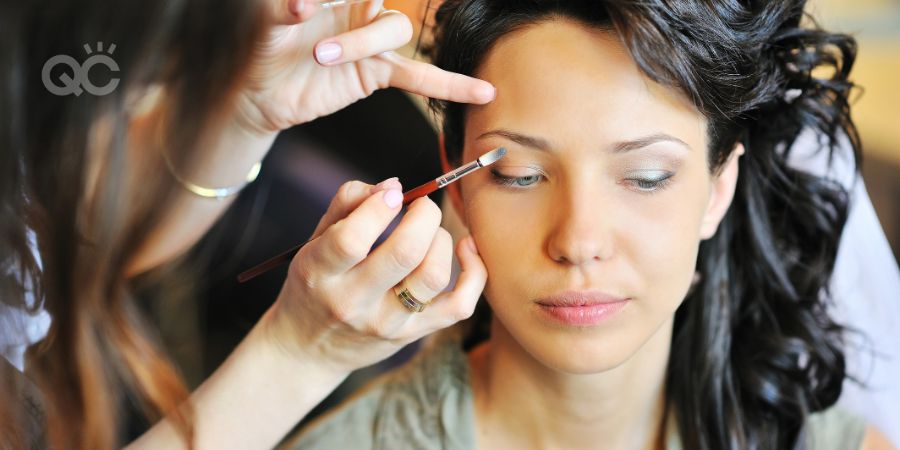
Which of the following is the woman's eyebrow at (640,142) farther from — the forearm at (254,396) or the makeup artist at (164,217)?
the forearm at (254,396)

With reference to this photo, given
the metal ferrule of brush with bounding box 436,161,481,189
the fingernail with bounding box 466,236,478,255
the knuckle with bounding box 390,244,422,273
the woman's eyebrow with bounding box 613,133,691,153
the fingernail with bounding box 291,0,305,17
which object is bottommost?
the fingernail with bounding box 466,236,478,255

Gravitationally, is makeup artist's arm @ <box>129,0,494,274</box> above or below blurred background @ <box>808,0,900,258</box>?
above

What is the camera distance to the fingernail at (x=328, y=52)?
1177 millimetres

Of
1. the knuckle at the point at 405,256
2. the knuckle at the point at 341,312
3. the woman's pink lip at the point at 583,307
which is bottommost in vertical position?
the woman's pink lip at the point at 583,307

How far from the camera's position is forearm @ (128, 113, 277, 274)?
1432mm

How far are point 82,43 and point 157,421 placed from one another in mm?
560

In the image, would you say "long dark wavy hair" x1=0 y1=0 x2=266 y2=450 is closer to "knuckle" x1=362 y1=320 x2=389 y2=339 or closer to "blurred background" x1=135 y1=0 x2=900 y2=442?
"knuckle" x1=362 y1=320 x2=389 y2=339

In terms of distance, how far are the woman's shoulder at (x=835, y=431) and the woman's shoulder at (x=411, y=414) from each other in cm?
58

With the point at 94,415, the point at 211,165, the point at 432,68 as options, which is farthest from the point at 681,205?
the point at 94,415

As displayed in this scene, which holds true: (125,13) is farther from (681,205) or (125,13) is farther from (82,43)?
(681,205)

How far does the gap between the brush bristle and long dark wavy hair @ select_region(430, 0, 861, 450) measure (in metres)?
0.17

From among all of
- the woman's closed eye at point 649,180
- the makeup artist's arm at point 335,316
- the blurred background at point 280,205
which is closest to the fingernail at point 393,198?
the makeup artist's arm at point 335,316


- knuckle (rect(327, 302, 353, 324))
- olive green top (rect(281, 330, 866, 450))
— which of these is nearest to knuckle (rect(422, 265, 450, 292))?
knuckle (rect(327, 302, 353, 324))

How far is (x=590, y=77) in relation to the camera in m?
1.21
